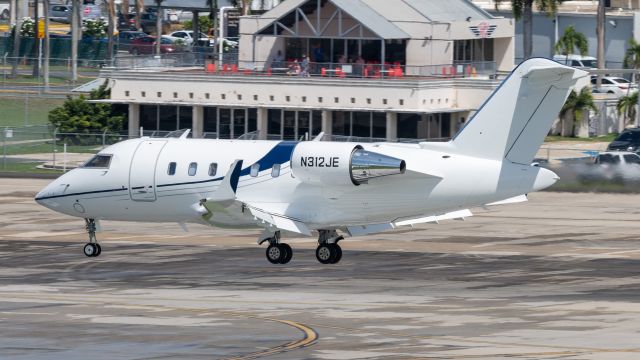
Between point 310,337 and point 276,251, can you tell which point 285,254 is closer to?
point 276,251

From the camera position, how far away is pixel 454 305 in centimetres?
2992

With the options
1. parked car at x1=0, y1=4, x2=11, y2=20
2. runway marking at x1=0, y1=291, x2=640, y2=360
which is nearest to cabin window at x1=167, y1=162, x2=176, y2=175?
runway marking at x1=0, y1=291, x2=640, y2=360

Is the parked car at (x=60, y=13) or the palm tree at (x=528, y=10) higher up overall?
the parked car at (x=60, y=13)

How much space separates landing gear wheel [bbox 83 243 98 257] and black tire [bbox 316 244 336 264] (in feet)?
20.8

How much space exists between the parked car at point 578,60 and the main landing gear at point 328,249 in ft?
224

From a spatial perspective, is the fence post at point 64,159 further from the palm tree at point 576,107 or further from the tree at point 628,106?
the tree at point 628,106

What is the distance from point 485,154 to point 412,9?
43282 mm

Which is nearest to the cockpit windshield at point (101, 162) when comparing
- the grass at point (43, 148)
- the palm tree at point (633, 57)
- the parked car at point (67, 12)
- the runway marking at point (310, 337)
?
the runway marking at point (310, 337)

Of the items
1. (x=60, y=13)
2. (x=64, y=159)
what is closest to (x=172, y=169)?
(x=64, y=159)

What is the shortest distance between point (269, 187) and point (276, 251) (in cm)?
177

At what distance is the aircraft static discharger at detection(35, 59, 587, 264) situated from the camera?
34.8m

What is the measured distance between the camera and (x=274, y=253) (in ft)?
123

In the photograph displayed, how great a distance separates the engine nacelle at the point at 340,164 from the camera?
35.2m

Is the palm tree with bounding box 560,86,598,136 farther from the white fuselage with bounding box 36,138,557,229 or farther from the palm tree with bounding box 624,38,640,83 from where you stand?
the white fuselage with bounding box 36,138,557,229
